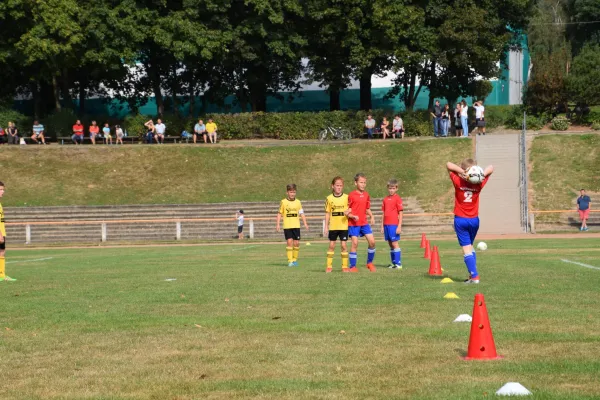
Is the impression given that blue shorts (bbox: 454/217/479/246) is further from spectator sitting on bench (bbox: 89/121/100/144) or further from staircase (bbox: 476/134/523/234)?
spectator sitting on bench (bbox: 89/121/100/144)

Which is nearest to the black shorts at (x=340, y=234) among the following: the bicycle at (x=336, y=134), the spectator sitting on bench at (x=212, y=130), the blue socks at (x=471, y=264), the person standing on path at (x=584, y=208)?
the blue socks at (x=471, y=264)

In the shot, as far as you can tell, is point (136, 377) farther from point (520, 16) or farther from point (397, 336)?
point (520, 16)

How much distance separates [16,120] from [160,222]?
20988 millimetres

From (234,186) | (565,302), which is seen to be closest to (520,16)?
(234,186)

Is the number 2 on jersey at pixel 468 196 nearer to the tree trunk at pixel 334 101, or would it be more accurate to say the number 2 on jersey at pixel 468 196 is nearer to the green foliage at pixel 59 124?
the green foliage at pixel 59 124

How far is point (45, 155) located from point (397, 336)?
46.0 meters

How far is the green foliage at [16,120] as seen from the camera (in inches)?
2304

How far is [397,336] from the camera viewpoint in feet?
32.5

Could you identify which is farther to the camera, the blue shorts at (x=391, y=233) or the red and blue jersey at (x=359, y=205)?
the blue shorts at (x=391, y=233)

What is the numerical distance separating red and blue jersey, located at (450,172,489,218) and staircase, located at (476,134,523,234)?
25.7 meters

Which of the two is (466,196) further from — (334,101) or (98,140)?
(334,101)

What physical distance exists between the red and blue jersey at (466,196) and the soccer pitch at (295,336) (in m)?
1.18

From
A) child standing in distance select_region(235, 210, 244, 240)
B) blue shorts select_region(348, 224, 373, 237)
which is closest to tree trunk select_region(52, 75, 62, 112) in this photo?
child standing in distance select_region(235, 210, 244, 240)

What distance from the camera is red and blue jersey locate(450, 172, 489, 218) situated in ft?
50.9
